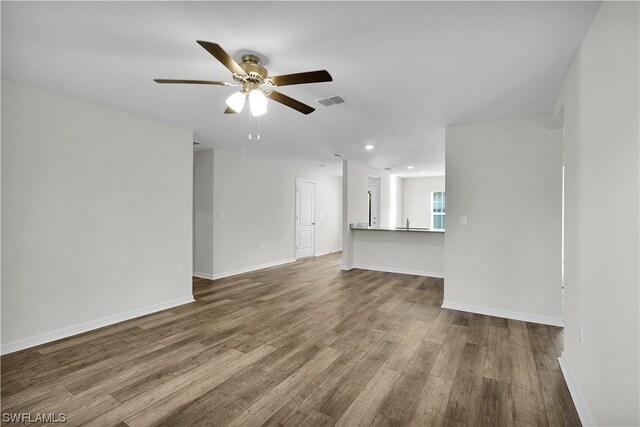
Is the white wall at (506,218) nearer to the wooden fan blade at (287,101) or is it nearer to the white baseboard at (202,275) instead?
the wooden fan blade at (287,101)

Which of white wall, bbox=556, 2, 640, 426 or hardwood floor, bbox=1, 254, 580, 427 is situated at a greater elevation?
white wall, bbox=556, 2, 640, 426

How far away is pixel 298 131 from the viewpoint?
4.25 meters

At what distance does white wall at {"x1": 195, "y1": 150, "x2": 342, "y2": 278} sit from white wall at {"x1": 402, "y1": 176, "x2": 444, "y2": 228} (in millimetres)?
3840

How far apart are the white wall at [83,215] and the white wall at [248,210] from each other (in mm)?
1425

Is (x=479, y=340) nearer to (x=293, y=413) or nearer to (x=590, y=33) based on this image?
(x=293, y=413)

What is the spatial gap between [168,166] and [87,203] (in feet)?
3.43

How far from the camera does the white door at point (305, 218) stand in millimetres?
7680

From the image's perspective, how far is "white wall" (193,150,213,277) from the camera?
550cm

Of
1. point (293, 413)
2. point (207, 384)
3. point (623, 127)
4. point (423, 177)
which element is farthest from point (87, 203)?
point (423, 177)

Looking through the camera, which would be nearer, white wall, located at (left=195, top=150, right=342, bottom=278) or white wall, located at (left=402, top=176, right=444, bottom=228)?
white wall, located at (left=195, top=150, right=342, bottom=278)

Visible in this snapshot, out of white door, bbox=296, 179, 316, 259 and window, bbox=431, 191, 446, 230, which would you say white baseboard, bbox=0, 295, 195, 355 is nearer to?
white door, bbox=296, 179, 316, 259

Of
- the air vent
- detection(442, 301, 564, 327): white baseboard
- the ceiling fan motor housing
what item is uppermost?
the air vent

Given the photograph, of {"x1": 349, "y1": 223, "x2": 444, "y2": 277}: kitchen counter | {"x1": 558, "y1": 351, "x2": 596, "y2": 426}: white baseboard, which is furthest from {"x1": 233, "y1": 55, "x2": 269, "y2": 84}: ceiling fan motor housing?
{"x1": 349, "y1": 223, "x2": 444, "y2": 277}: kitchen counter

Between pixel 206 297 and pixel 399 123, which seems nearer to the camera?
pixel 399 123
